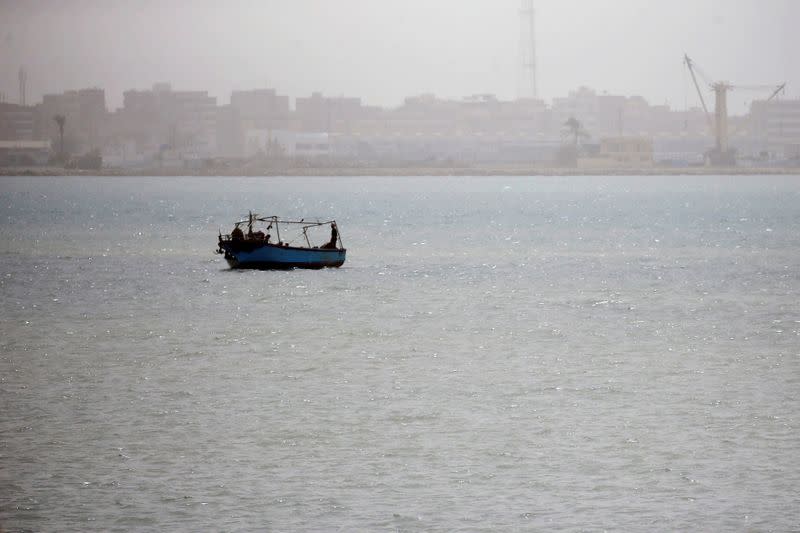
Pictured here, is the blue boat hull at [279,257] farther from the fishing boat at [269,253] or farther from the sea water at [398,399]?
the sea water at [398,399]

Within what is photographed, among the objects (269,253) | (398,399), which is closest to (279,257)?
(269,253)

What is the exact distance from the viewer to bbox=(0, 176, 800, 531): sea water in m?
20.8

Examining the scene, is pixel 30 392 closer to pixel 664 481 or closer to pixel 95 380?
pixel 95 380

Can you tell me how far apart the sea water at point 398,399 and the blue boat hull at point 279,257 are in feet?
2.43

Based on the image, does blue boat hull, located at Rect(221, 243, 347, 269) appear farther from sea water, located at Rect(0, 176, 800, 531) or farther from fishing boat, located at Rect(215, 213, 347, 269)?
sea water, located at Rect(0, 176, 800, 531)

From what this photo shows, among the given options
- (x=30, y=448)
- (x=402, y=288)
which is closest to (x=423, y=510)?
(x=30, y=448)

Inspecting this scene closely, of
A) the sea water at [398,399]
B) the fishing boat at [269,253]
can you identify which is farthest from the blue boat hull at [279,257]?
the sea water at [398,399]

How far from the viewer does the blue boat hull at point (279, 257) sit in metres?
62.3

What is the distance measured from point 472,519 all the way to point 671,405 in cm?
954

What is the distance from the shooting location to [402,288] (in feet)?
187

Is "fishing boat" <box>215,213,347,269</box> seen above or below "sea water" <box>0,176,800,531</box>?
above

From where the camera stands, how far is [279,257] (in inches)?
2466

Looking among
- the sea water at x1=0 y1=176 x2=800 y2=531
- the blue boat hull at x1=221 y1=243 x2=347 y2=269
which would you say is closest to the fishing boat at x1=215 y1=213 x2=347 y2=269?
the blue boat hull at x1=221 y1=243 x2=347 y2=269

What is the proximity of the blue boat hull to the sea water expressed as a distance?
2.43 ft
